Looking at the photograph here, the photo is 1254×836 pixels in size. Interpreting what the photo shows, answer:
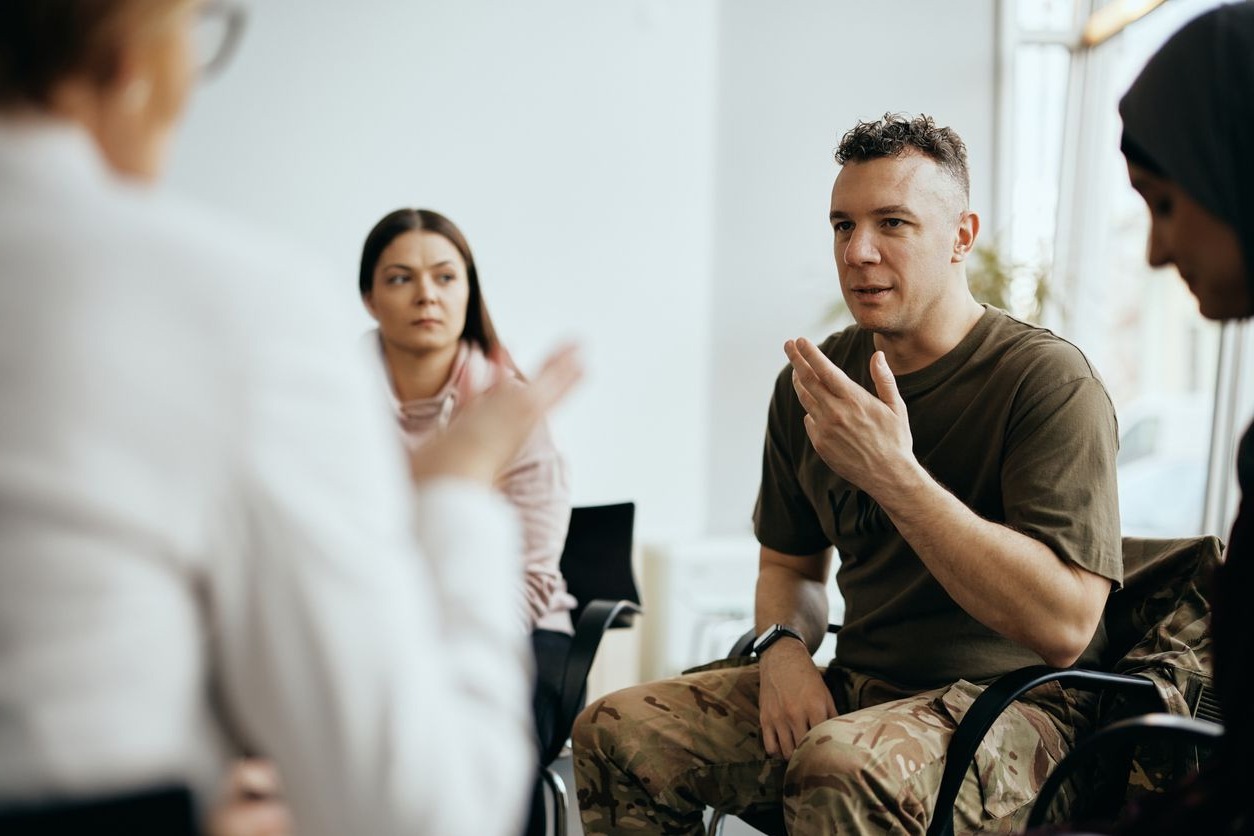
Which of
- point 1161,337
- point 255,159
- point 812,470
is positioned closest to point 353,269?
point 255,159

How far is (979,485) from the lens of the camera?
5.67 feet

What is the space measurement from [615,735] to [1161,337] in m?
3.49

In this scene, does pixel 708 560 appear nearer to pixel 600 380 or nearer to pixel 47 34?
pixel 600 380

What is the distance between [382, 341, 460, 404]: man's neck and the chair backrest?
478mm

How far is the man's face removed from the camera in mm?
1857

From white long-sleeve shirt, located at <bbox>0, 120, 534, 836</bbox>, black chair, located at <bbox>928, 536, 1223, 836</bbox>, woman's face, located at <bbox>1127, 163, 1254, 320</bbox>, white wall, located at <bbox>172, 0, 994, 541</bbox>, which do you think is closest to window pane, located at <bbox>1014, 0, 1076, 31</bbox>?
white wall, located at <bbox>172, 0, 994, 541</bbox>

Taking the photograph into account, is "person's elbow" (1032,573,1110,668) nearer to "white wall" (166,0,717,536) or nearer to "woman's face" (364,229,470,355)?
"woman's face" (364,229,470,355)

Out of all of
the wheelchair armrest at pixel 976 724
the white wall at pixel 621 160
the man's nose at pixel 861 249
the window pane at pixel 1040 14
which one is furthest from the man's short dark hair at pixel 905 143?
the window pane at pixel 1040 14

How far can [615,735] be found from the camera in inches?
71.5

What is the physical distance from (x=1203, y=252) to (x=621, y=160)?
10.4 ft

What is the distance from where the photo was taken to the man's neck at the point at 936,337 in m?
1.86

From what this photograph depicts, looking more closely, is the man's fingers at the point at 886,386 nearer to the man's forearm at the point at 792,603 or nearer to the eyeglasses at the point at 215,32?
the man's forearm at the point at 792,603

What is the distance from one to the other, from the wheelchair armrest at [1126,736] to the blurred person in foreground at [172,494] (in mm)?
920

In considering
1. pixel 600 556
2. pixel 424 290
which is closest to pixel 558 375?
pixel 600 556
